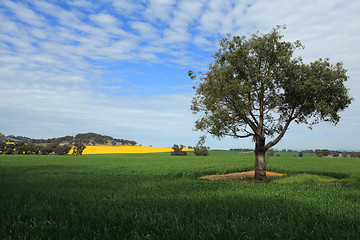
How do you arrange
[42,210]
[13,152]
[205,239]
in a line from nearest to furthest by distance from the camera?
[205,239] → [42,210] → [13,152]

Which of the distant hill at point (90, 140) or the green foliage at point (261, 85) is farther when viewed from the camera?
the distant hill at point (90, 140)

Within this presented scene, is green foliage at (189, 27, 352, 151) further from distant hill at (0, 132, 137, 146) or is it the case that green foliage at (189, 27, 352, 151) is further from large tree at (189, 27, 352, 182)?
distant hill at (0, 132, 137, 146)

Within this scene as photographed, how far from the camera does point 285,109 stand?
23641 millimetres

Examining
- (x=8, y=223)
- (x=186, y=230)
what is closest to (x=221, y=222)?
(x=186, y=230)

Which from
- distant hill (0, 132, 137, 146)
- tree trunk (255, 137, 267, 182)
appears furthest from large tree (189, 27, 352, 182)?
distant hill (0, 132, 137, 146)

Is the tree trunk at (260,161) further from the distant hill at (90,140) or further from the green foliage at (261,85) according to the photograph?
the distant hill at (90,140)

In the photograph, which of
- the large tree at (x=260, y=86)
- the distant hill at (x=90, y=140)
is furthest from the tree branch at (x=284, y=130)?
the distant hill at (x=90, y=140)

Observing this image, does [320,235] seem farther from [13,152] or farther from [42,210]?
[13,152]

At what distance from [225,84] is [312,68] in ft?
26.9

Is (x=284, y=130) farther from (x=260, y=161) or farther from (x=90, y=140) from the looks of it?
(x=90, y=140)

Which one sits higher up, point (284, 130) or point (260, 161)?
point (284, 130)

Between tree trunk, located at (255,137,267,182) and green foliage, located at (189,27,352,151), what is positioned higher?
green foliage, located at (189,27,352,151)

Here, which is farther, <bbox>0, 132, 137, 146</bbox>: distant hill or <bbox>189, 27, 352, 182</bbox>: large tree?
<bbox>0, 132, 137, 146</bbox>: distant hill

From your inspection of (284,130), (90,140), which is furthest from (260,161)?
(90,140)
